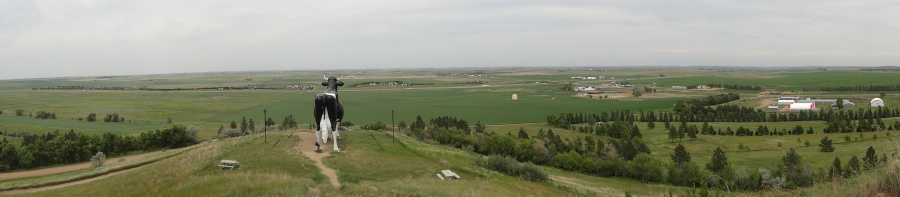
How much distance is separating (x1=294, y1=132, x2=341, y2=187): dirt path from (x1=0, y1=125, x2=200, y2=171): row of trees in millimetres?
30253

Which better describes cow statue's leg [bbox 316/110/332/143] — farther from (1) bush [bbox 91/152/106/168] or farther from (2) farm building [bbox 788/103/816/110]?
(2) farm building [bbox 788/103/816/110]

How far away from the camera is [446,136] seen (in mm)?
58594

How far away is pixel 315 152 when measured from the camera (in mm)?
27688

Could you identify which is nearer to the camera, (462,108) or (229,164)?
(229,164)

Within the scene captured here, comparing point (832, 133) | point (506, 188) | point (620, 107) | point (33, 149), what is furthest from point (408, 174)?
point (620, 107)

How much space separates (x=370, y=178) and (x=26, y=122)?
9552 centimetres

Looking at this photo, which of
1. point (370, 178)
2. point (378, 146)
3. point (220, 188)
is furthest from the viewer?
point (378, 146)

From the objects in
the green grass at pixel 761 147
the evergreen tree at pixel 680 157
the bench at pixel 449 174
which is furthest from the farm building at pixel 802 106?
the bench at pixel 449 174

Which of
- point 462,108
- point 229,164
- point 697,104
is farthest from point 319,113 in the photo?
point 697,104

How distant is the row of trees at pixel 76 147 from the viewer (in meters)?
45.2

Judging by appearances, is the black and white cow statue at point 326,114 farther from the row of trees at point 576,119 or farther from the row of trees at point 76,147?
the row of trees at point 576,119

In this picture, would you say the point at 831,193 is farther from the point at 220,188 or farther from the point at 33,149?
the point at 33,149

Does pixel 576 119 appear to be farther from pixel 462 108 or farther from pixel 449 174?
pixel 449 174

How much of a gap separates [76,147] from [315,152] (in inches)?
1424
